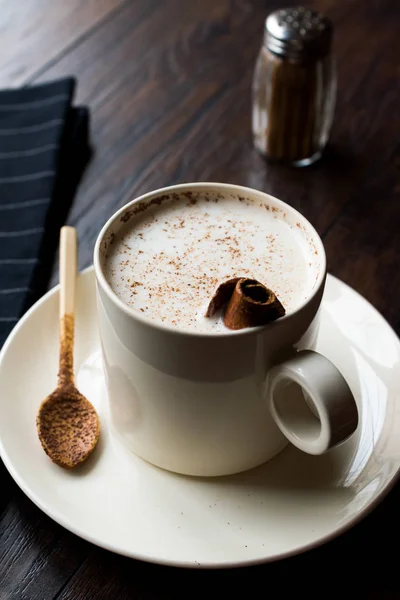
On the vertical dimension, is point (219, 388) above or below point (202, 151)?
above

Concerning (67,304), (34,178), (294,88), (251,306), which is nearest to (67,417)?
(67,304)

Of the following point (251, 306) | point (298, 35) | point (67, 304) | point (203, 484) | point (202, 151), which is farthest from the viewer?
point (202, 151)

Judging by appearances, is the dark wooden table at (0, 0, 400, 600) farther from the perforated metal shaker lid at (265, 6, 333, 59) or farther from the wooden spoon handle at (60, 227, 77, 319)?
the perforated metal shaker lid at (265, 6, 333, 59)

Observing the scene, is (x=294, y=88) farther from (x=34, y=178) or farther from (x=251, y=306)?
(x=251, y=306)

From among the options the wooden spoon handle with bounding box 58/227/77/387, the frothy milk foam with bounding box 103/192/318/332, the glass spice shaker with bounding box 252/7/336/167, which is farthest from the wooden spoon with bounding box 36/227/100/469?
the glass spice shaker with bounding box 252/7/336/167

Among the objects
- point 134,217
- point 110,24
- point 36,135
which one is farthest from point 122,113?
point 134,217

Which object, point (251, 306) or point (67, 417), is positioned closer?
point (251, 306)
